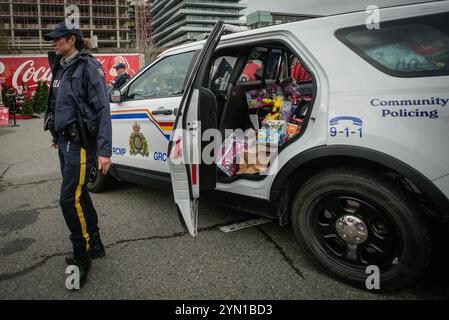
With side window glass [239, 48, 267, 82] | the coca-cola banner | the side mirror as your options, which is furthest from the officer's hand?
the coca-cola banner

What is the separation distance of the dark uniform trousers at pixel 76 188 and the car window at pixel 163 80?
1.14 m

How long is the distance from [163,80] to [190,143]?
1349mm

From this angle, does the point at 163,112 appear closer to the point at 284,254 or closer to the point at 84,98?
the point at 84,98

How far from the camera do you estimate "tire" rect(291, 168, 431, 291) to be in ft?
6.19

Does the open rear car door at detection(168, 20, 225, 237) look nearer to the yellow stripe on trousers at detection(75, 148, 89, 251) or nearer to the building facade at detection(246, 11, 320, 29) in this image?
the building facade at detection(246, 11, 320, 29)

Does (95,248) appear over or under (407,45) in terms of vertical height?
under

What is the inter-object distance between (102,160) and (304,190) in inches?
57.1

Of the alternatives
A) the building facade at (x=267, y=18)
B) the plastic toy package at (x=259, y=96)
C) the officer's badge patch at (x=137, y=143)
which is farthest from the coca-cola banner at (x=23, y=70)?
the building facade at (x=267, y=18)

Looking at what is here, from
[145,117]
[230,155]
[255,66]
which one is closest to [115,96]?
[145,117]

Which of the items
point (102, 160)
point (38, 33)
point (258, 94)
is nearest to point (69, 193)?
point (102, 160)

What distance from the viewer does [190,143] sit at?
2324 mm

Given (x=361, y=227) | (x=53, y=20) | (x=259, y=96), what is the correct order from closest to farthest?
1. (x=361, y=227)
2. (x=259, y=96)
3. (x=53, y=20)

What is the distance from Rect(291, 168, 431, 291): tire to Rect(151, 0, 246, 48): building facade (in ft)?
343
